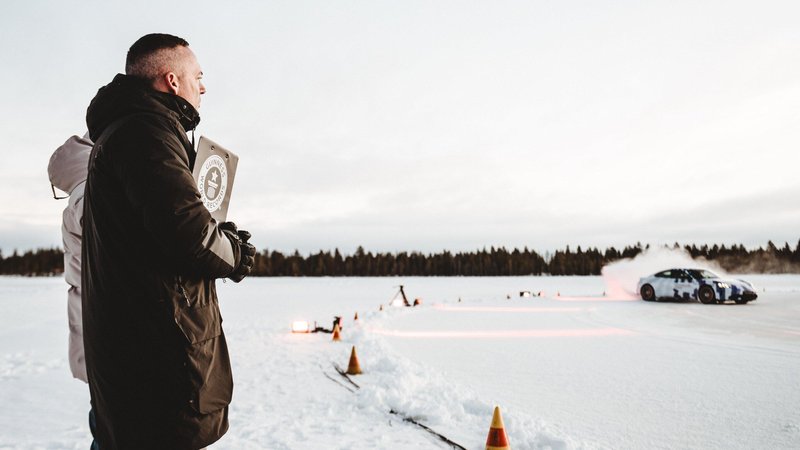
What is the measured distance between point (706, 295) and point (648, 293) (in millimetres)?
2629

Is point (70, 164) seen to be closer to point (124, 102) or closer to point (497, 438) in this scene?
point (124, 102)

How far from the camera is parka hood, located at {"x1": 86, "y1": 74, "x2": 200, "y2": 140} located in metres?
1.92

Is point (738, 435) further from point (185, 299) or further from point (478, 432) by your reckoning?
point (185, 299)

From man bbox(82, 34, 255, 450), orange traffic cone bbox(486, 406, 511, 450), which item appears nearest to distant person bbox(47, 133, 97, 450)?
man bbox(82, 34, 255, 450)

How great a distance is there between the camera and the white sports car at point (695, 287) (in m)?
19.6

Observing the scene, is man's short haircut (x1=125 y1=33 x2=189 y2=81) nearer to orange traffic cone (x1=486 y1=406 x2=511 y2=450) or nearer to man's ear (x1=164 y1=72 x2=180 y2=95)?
man's ear (x1=164 y1=72 x2=180 y2=95)

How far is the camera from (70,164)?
250 cm

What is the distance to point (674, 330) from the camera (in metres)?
12.4

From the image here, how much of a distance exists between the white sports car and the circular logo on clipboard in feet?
72.0

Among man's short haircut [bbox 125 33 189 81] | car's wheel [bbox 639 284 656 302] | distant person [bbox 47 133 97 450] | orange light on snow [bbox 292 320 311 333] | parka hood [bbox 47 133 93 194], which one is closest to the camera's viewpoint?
man's short haircut [bbox 125 33 189 81]

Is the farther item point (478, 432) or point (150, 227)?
point (478, 432)

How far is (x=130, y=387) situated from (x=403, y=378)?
211 inches

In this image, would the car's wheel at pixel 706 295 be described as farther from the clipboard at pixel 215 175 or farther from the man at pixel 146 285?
the man at pixel 146 285

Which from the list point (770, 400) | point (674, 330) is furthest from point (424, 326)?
point (770, 400)
